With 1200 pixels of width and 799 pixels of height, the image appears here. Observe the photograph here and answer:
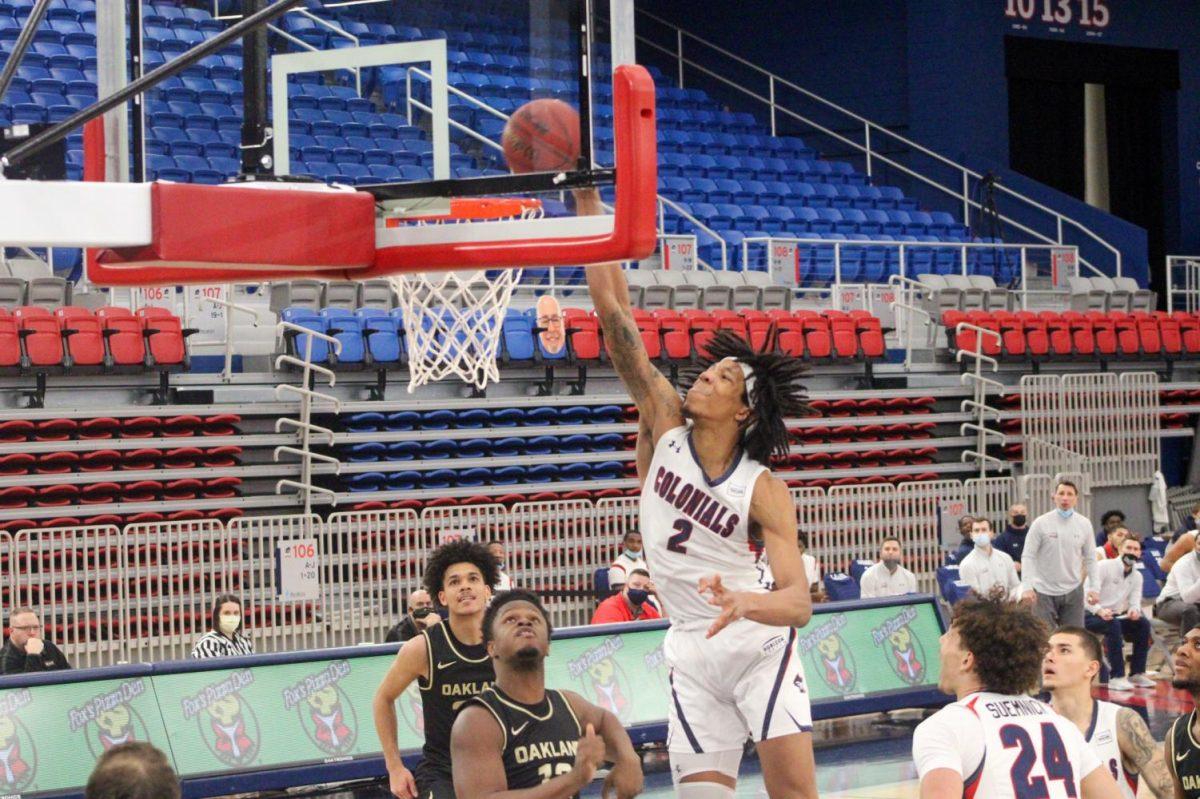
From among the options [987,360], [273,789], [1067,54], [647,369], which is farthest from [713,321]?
[647,369]

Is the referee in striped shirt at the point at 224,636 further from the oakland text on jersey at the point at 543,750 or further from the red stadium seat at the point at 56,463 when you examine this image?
the oakland text on jersey at the point at 543,750

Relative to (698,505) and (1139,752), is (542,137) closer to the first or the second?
(698,505)

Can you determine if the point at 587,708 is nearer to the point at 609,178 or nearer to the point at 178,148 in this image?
the point at 609,178

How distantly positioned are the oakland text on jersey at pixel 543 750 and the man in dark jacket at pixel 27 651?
6.75m

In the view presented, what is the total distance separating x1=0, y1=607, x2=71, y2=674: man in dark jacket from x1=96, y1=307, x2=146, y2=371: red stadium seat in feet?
18.7

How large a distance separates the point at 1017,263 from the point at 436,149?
2257 cm

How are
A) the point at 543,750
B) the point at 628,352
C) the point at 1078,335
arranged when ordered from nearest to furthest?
the point at 543,750
the point at 628,352
the point at 1078,335

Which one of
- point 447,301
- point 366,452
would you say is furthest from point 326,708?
point 366,452

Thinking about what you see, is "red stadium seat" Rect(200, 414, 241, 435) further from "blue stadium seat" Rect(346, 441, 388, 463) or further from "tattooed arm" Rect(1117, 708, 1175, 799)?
"tattooed arm" Rect(1117, 708, 1175, 799)

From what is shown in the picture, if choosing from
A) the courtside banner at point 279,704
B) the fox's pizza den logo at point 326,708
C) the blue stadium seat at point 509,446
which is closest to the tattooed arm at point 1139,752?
the courtside banner at point 279,704

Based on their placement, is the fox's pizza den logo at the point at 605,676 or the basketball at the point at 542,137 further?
the fox's pizza den logo at the point at 605,676

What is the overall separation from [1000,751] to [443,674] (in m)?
2.51

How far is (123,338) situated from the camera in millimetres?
16859

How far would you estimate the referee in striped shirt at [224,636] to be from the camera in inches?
457
